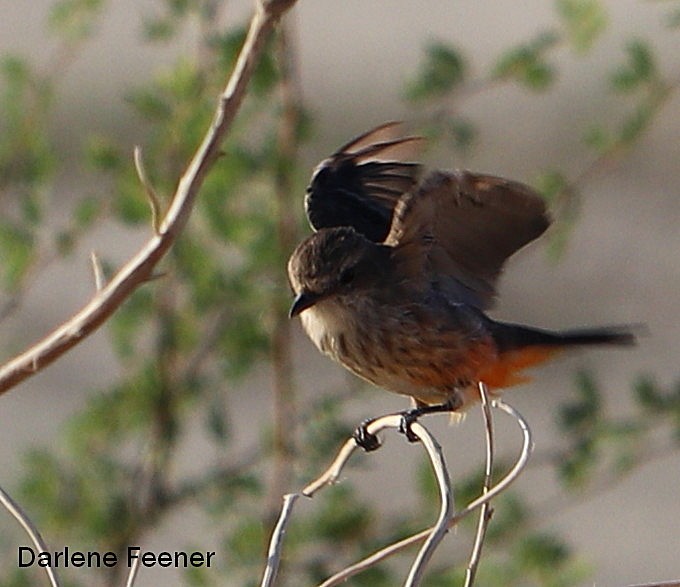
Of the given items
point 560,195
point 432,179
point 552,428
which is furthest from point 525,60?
point 552,428

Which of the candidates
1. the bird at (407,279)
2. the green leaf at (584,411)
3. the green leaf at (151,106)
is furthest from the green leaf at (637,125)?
the green leaf at (151,106)

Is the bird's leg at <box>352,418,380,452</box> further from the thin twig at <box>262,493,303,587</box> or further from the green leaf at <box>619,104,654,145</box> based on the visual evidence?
the green leaf at <box>619,104,654,145</box>

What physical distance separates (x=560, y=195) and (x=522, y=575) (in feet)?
3.79

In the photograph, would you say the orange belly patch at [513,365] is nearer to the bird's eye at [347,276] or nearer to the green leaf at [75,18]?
the bird's eye at [347,276]

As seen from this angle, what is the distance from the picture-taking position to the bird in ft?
13.9

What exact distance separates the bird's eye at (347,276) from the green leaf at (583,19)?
3.94ft

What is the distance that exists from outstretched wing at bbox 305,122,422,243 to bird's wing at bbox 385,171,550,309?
164mm

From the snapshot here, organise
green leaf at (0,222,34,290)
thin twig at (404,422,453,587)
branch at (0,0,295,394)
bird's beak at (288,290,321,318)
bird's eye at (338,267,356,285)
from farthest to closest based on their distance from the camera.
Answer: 1. green leaf at (0,222,34,290)
2. bird's eye at (338,267,356,285)
3. bird's beak at (288,290,321,318)
4. branch at (0,0,295,394)
5. thin twig at (404,422,453,587)

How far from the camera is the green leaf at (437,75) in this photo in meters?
5.12

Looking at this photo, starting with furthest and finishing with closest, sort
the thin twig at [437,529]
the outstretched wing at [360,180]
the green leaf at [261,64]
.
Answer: the green leaf at [261,64] < the outstretched wing at [360,180] < the thin twig at [437,529]

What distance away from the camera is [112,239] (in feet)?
27.2

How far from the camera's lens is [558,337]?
4660 mm

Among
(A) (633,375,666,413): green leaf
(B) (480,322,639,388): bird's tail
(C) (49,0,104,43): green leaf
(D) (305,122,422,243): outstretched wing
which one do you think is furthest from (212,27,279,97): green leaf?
(A) (633,375,666,413): green leaf

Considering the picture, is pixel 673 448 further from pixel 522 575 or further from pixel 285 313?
pixel 285 313
